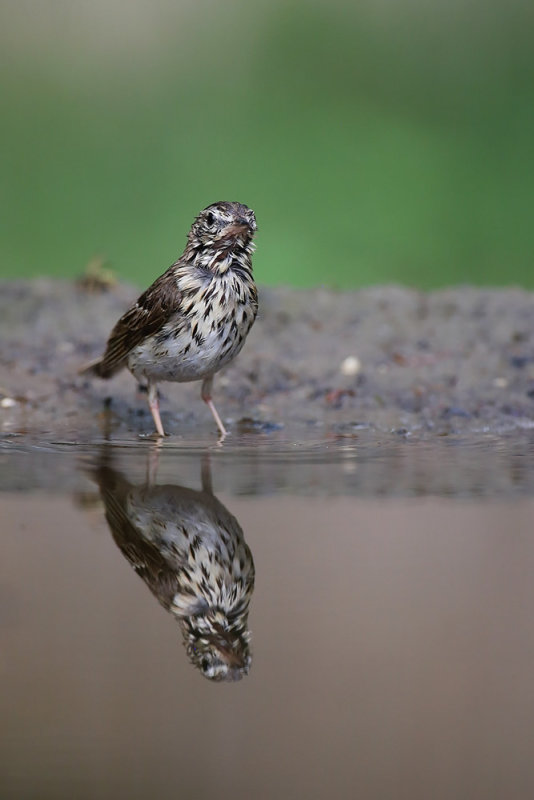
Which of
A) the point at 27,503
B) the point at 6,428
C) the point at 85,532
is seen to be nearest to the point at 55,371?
the point at 6,428

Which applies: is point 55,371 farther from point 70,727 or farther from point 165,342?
point 70,727

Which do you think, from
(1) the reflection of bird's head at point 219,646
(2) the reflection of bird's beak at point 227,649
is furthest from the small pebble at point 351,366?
(2) the reflection of bird's beak at point 227,649

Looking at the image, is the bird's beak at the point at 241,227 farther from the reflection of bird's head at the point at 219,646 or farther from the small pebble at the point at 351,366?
the reflection of bird's head at the point at 219,646

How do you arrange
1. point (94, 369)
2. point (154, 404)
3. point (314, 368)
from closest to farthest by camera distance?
point (154, 404) → point (94, 369) → point (314, 368)

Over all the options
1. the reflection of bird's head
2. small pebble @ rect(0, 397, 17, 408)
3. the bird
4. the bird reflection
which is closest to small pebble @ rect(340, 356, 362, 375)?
the bird

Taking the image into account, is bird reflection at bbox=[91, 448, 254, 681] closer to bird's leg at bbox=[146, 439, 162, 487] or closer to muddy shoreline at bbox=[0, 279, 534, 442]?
bird's leg at bbox=[146, 439, 162, 487]

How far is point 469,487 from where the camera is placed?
316 cm

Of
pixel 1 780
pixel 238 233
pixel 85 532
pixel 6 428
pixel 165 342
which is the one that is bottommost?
pixel 1 780

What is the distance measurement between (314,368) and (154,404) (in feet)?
3.81

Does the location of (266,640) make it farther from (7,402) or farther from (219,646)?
(7,402)

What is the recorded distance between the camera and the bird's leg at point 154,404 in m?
4.48

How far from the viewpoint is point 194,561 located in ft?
7.38

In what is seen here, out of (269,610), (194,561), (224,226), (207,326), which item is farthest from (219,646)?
(224,226)

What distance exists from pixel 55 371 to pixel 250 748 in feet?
13.8
